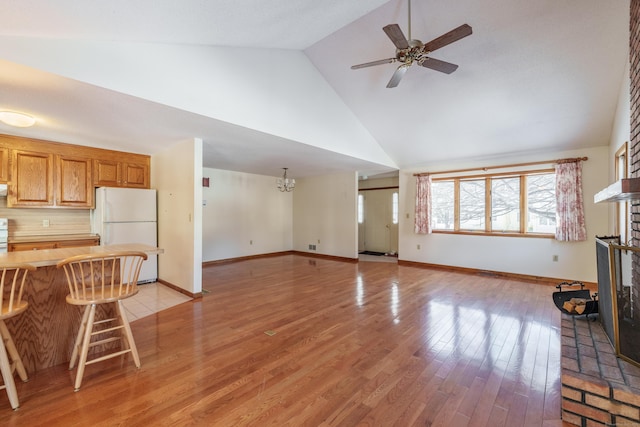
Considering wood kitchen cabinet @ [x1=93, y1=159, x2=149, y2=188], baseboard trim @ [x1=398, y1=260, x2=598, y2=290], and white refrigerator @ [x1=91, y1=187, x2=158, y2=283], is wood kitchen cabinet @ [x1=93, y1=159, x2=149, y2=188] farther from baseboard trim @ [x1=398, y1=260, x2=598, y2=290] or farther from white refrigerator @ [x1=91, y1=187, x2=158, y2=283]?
baseboard trim @ [x1=398, y1=260, x2=598, y2=290]

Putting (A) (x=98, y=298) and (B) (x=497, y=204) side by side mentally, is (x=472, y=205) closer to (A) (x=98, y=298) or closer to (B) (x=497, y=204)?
(B) (x=497, y=204)

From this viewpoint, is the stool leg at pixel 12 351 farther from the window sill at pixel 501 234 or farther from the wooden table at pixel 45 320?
the window sill at pixel 501 234

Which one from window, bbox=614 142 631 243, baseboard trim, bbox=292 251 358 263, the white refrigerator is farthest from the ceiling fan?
baseboard trim, bbox=292 251 358 263

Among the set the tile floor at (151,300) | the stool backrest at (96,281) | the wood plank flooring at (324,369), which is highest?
the stool backrest at (96,281)

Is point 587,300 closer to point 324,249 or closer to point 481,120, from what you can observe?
point 481,120

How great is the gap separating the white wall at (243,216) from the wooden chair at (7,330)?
4.41 m

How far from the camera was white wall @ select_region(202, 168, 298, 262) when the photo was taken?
646cm

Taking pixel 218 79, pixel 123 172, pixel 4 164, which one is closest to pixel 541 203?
pixel 218 79

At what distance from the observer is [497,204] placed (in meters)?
5.45

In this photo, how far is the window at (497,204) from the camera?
4.97 metres

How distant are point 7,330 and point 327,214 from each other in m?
6.12

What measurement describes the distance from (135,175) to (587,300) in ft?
20.7

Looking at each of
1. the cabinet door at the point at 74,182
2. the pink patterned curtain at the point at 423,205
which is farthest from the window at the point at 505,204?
the cabinet door at the point at 74,182

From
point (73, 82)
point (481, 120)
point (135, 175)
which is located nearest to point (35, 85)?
point (73, 82)
